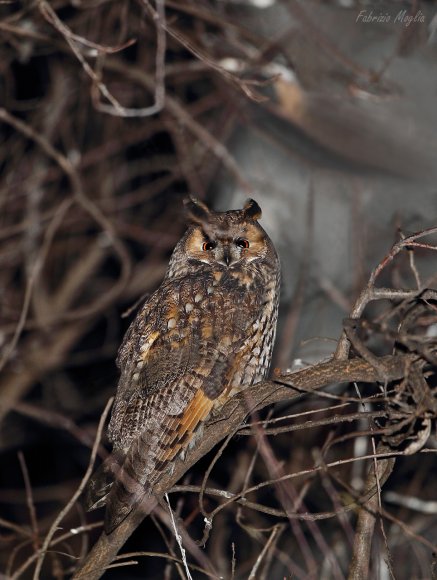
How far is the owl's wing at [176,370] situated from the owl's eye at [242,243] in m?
0.32

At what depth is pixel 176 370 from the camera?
3.06 metres

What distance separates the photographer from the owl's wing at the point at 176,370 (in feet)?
9.84

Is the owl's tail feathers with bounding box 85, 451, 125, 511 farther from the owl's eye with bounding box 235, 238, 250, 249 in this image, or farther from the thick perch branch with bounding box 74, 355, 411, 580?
the owl's eye with bounding box 235, 238, 250, 249

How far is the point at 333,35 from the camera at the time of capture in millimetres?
5184

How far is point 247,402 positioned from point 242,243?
110 cm

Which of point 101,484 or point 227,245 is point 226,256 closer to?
point 227,245

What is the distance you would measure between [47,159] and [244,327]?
158 inches

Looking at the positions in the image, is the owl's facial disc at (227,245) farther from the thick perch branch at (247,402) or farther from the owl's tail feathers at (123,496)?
the owl's tail feathers at (123,496)
